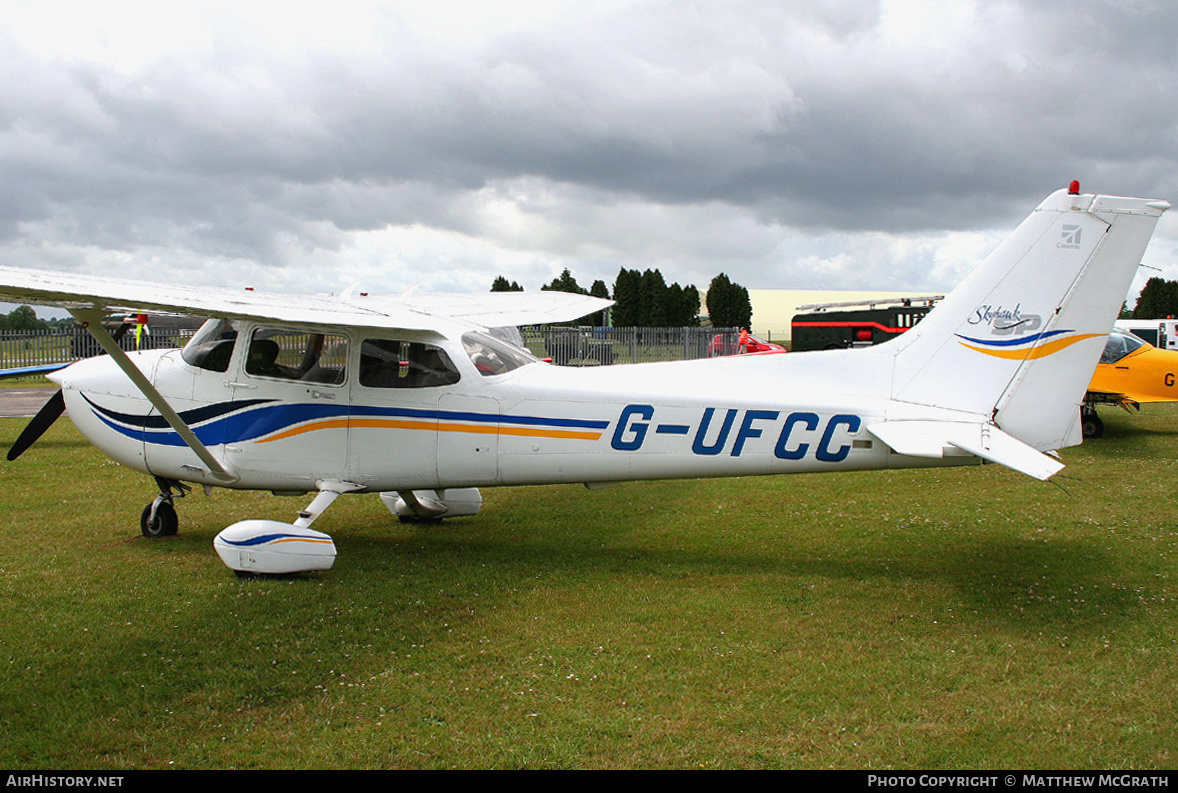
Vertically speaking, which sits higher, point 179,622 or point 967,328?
point 967,328

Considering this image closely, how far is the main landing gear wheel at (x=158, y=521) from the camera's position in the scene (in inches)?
292

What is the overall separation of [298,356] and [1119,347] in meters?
13.6

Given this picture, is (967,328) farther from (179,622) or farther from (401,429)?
(179,622)

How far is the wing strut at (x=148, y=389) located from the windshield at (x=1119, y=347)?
13.7m

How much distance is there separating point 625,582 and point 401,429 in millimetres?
2098

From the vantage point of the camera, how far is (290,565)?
6.02m

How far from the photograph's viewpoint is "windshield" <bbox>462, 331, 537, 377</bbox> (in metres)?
6.45

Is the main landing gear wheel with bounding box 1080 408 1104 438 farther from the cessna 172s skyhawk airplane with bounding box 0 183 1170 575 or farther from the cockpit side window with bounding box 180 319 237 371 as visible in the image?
the cockpit side window with bounding box 180 319 237 371

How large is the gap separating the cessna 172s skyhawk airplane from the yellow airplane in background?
931 cm

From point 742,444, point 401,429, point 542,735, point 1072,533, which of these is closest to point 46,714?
point 542,735

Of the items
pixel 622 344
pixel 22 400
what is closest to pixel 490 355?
pixel 22 400

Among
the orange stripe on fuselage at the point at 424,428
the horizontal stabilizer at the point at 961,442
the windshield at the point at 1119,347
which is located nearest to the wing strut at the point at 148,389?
the orange stripe on fuselage at the point at 424,428

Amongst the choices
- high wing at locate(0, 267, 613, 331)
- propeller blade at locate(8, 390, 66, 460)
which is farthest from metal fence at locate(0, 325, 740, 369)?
high wing at locate(0, 267, 613, 331)

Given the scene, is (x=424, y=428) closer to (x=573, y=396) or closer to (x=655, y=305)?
(x=573, y=396)
